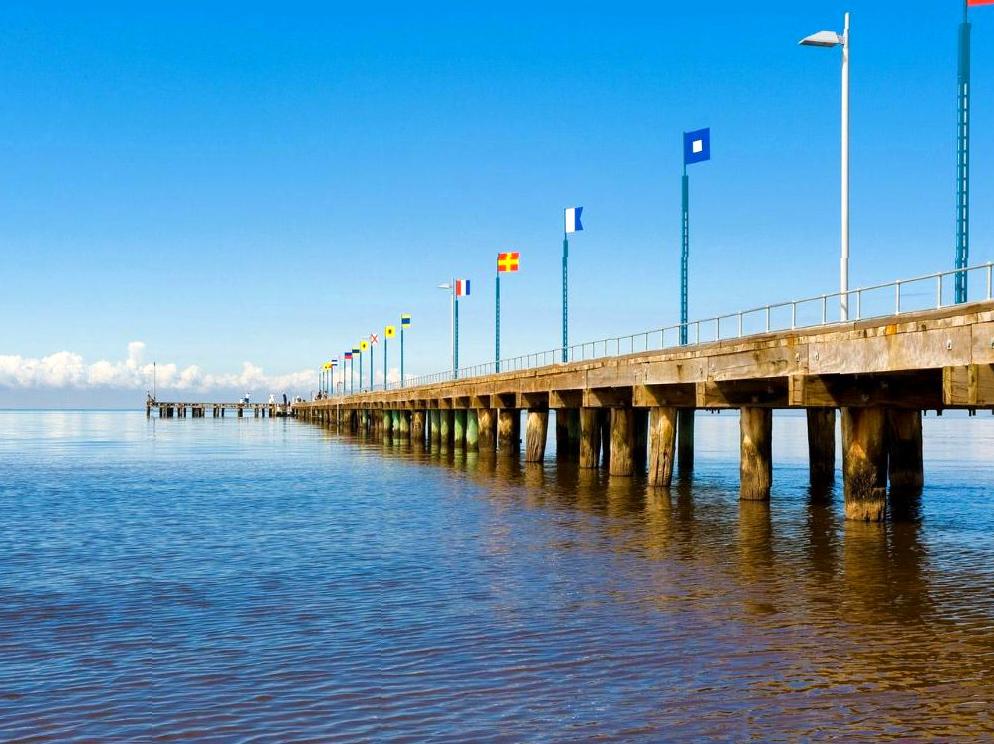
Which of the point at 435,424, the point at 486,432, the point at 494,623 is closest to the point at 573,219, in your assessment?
the point at 486,432

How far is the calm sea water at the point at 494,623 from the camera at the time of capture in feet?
31.6

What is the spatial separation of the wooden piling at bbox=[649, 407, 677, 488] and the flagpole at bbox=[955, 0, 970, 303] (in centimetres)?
1051

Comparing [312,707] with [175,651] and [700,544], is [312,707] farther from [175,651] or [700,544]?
[700,544]

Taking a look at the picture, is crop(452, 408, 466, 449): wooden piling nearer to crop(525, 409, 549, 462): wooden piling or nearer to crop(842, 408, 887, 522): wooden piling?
crop(525, 409, 549, 462): wooden piling

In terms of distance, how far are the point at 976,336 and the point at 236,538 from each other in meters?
15.1

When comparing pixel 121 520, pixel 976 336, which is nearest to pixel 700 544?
pixel 976 336

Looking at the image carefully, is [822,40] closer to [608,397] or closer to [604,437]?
[608,397]

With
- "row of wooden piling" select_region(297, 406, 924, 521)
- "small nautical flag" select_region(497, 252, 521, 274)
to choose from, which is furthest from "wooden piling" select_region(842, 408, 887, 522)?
"small nautical flag" select_region(497, 252, 521, 274)

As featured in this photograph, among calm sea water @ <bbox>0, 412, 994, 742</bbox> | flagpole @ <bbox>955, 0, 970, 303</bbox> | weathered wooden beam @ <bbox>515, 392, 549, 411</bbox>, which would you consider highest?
flagpole @ <bbox>955, 0, 970, 303</bbox>

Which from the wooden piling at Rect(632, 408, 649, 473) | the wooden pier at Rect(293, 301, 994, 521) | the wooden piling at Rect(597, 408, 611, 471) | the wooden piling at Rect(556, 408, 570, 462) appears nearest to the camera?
the wooden pier at Rect(293, 301, 994, 521)

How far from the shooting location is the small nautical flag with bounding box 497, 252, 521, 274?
60188mm

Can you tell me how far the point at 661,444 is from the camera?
108 feet

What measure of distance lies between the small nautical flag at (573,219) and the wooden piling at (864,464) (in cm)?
2967

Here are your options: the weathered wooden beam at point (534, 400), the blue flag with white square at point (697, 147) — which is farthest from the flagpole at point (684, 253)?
the weathered wooden beam at point (534, 400)
